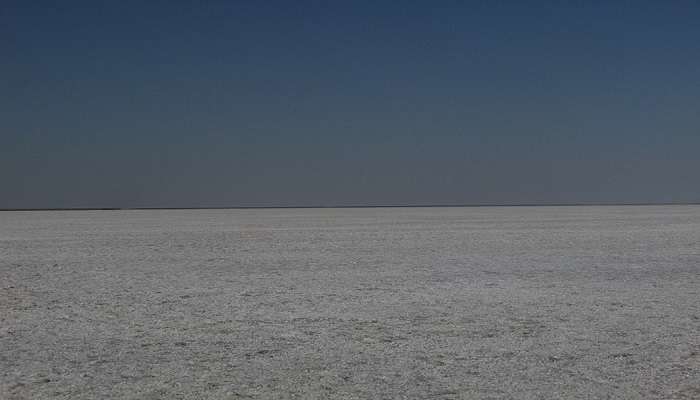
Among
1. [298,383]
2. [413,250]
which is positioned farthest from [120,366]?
[413,250]

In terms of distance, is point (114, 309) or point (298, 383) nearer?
point (298, 383)

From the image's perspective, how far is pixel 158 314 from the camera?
16.5 feet

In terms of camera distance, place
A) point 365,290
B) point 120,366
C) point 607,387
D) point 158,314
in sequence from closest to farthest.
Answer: point 607,387 < point 120,366 < point 158,314 < point 365,290

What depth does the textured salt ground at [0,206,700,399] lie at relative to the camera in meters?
3.19

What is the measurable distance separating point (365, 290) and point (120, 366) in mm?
3002

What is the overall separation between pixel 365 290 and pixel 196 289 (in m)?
1.51

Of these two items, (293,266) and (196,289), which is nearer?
(196,289)

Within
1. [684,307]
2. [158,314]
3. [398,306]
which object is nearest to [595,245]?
[684,307]

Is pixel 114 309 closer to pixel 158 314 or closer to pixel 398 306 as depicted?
pixel 158 314

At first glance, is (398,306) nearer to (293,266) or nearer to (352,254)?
(293,266)

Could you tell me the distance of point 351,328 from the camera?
4488mm

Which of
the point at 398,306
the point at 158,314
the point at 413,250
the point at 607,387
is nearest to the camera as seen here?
the point at 607,387

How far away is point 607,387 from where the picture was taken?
3.13 metres

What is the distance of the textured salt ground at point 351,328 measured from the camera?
319cm
